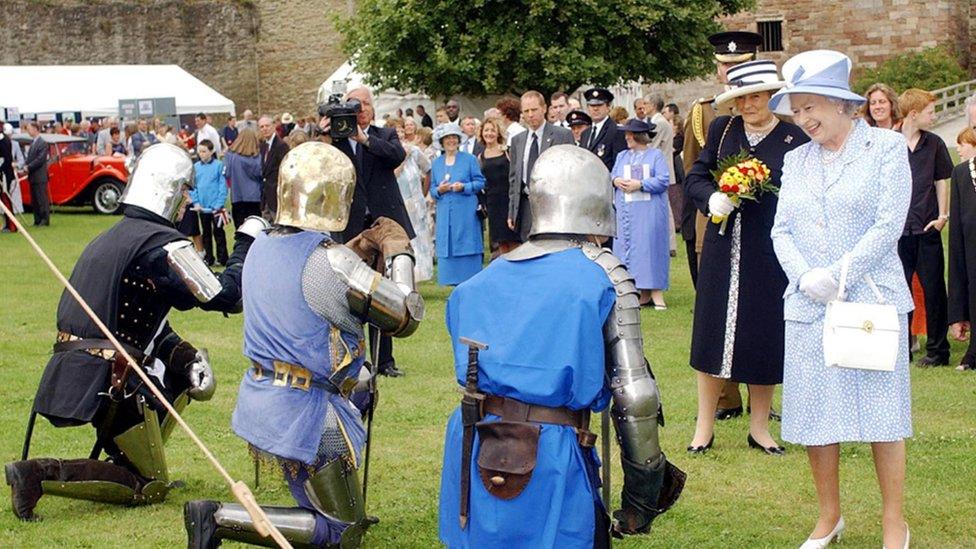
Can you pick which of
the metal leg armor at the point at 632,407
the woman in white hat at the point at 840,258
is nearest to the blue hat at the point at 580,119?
the woman in white hat at the point at 840,258

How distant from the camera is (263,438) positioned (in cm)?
555

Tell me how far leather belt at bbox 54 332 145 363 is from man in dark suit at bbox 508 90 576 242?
6.43m

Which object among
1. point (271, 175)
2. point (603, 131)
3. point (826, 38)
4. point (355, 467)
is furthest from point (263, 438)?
point (826, 38)

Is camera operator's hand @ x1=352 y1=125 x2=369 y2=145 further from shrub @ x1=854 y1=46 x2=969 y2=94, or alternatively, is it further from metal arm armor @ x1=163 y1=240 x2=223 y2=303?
shrub @ x1=854 y1=46 x2=969 y2=94

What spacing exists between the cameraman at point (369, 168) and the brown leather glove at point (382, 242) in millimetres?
3145

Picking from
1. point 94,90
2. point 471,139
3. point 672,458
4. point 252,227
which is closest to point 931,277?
point 672,458

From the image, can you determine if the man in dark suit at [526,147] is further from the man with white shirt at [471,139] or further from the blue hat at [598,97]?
the man with white shirt at [471,139]

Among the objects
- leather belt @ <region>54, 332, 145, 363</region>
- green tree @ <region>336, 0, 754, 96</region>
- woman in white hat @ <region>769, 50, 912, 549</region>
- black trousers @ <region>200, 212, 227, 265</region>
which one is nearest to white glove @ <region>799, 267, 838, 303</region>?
woman in white hat @ <region>769, 50, 912, 549</region>

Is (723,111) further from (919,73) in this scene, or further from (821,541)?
(919,73)

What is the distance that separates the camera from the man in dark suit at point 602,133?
1364cm

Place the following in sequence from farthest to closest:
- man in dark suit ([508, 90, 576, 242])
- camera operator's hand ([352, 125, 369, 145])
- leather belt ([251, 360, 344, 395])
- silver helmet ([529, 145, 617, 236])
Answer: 1. man in dark suit ([508, 90, 576, 242])
2. camera operator's hand ([352, 125, 369, 145])
3. leather belt ([251, 360, 344, 395])
4. silver helmet ([529, 145, 617, 236])

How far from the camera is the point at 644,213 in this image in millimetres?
13734

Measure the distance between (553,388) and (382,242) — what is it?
1876 mm

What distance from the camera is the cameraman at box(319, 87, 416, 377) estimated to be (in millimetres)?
9641
